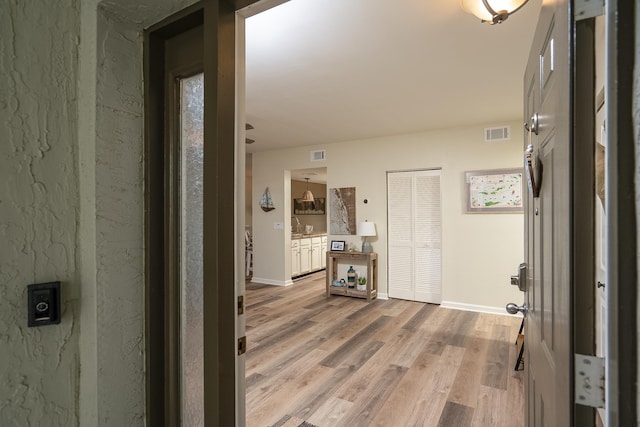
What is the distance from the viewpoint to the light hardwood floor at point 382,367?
7.14 ft

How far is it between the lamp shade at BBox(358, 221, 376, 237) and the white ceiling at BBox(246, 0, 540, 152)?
1550 mm

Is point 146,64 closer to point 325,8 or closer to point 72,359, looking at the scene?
point 72,359

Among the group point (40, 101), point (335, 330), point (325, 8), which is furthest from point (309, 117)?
point (40, 101)

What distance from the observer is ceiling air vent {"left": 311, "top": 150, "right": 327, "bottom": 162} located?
18.5 feet

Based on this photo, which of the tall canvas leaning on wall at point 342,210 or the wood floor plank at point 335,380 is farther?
the tall canvas leaning on wall at point 342,210

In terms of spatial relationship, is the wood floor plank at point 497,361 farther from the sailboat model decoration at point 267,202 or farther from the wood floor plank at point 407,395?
the sailboat model decoration at point 267,202

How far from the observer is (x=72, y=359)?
1.03m

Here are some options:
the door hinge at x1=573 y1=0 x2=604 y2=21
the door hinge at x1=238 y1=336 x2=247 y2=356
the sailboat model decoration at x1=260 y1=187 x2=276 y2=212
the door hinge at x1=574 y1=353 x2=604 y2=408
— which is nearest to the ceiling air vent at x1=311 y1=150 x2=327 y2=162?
the sailboat model decoration at x1=260 y1=187 x2=276 y2=212

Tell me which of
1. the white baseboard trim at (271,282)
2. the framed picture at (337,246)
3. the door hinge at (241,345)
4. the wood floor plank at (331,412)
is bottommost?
the wood floor plank at (331,412)

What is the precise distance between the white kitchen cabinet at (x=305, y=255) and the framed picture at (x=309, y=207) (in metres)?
1.75

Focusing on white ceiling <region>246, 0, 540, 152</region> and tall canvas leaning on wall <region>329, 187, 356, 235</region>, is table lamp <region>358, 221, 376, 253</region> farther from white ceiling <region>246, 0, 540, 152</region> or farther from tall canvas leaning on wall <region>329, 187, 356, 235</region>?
white ceiling <region>246, 0, 540, 152</region>

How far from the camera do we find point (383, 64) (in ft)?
8.59

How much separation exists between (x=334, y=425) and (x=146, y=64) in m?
2.17

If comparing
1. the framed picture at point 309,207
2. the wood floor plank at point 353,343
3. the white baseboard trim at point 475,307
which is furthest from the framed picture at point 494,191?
the framed picture at point 309,207
